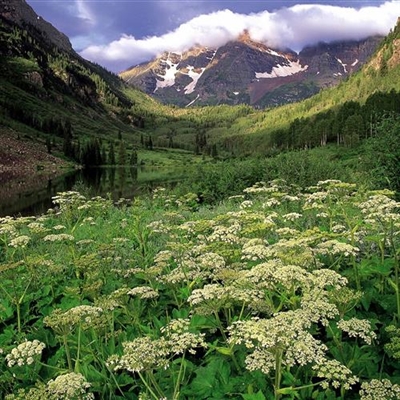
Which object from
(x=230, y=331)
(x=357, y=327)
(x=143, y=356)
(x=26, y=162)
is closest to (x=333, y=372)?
(x=357, y=327)

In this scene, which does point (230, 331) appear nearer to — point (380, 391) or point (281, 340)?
point (281, 340)

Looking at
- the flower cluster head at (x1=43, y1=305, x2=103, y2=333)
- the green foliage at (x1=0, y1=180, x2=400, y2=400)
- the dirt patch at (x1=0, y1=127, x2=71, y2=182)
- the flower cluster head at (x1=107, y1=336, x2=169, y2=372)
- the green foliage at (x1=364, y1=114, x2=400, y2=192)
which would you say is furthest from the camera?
the dirt patch at (x1=0, y1=127, x2=71, y2=182)

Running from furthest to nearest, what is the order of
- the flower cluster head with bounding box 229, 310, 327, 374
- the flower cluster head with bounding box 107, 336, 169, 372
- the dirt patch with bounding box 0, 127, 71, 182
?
the dirt patch with bounding box 0, 127, 71, 182, the flower cluster head with bounding box 107, 336, 169, 372, the flower cluster head with bounding box 229, 310, 327, 374

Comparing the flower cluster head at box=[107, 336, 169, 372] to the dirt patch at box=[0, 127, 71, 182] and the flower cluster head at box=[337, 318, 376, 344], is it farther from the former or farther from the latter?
the dirt patch at box=[0, 127, 71, 182]

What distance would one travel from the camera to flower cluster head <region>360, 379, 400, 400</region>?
4239mm

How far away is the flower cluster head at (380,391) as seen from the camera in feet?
13.9

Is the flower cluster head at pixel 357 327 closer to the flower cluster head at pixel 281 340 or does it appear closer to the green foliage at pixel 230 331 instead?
the green foliage at pixel 230 331

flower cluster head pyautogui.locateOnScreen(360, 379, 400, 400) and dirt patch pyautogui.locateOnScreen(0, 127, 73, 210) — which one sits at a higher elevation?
dirt patch pyautogui.locateOnScreen(0, 127, 73, 210)

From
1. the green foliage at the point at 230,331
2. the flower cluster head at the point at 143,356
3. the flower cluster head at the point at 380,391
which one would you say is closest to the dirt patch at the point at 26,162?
the green foliage at the point at 230,331

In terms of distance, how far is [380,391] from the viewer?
429 centimetres

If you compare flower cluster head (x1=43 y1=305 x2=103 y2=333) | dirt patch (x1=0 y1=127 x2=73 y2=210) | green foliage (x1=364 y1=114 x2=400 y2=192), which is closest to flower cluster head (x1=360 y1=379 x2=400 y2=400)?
flower cluster head (x1=43 y1=305 x2=103 y2=333)

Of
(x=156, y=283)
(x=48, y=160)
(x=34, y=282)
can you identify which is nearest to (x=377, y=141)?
(x=156, y=283)

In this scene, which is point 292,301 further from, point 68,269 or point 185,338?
point 68,269

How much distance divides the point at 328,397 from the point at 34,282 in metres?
6.91
